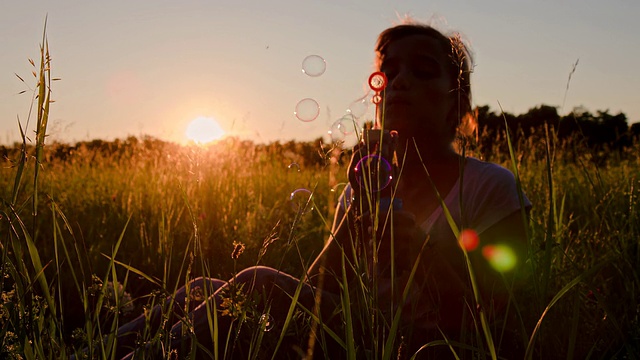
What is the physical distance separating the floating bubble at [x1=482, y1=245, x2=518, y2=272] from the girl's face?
676 millimetres

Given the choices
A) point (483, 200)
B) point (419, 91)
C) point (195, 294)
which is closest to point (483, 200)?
point (483, 200)

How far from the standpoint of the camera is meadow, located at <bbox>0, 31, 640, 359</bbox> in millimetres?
1056

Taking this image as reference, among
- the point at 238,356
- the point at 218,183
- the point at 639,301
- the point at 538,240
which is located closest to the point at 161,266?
the point at 238,356

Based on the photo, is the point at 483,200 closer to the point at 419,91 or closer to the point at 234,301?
the point at 419,91

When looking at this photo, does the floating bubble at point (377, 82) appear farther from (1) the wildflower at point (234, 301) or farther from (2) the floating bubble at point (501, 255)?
(2) the floating bubble at point (501, 255)

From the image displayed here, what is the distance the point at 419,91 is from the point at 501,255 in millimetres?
889

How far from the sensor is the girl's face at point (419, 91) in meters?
2.64

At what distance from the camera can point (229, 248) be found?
342 centimetres

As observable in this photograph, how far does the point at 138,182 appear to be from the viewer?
547 cm

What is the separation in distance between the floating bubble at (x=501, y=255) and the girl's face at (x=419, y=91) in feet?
2.22

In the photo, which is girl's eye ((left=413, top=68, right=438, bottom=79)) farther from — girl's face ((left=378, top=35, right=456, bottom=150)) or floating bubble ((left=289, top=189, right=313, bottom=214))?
floating bubble ((left=289, top=189, right=313, bottom=214))

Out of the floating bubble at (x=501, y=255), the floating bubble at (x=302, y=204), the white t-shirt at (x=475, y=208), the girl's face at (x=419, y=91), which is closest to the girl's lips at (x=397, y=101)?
the girl's face at (x=419, y=91)

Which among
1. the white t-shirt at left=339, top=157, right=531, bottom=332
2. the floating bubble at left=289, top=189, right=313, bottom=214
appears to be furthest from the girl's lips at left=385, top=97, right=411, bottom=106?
the floating bubble at left=289, top=189, right=313, bottom=214

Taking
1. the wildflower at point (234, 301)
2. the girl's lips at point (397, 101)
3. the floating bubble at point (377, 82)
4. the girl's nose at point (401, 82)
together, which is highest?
the girl's nose at point (401, 82)
